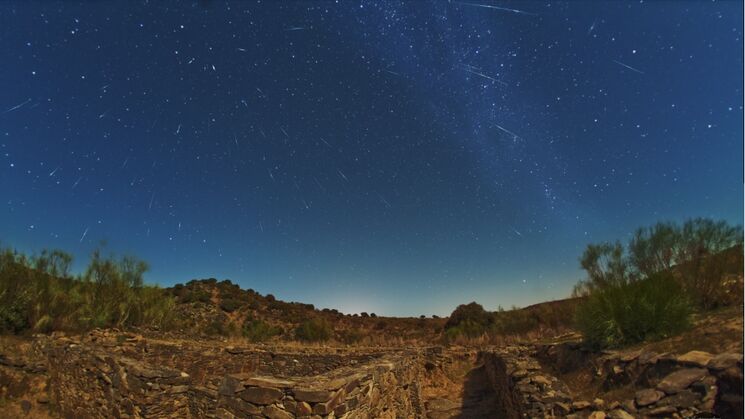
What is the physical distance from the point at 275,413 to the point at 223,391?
3.09 feet

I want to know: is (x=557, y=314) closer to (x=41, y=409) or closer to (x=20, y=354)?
(x=41, y=409)

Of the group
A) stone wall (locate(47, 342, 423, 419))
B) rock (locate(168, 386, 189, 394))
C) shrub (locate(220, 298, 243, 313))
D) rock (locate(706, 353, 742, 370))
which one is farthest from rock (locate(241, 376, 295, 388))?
shrub (locate(220, 298, 243, 313))

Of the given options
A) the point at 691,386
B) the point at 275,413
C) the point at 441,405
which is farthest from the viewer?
the point at 441,405

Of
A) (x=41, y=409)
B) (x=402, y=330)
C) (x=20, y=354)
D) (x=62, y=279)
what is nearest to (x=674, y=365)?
(x=41, y=409)

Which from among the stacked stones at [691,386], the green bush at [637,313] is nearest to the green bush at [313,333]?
the green bush at [637,313]

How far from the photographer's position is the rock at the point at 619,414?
15.7 feet

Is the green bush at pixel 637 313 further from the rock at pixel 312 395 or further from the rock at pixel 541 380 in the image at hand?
the rock at pixel 312 395

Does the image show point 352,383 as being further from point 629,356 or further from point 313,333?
point 313,333

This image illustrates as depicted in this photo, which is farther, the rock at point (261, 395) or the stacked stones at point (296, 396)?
the rock at point (261, 395)

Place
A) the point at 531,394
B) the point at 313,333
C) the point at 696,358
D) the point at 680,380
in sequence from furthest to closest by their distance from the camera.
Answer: the point at 313,333 → the point at 531,394 → the point at 696,358 → the point at 680,380

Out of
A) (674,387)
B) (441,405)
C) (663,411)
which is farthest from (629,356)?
(441,405)

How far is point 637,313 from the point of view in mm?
8242

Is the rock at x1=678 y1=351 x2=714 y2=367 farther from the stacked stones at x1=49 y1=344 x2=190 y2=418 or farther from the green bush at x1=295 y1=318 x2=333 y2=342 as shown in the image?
the green bush at x1=295 y1=318 x2=333 y2=342

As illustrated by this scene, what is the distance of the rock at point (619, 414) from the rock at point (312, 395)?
13.6ft
